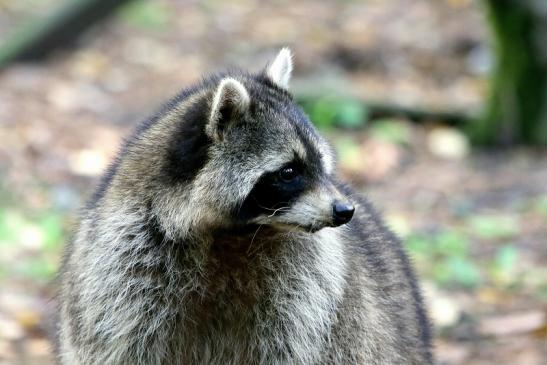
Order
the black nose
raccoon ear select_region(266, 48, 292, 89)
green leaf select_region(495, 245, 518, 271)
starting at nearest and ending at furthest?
the black nose → raccoon ear select_region(266, 48, 292, 89) → green leaf select_region(495, 245, 518, 271)

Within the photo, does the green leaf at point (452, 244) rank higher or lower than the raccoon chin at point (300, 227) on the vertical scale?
lower

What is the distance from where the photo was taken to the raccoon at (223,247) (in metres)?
3.84

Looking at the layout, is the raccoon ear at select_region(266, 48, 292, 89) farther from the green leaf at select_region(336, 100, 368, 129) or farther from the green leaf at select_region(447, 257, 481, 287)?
the green leaf at select_region(336, 100, 368, 129)

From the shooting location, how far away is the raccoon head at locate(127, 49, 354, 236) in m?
3.81

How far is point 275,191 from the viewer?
383cm

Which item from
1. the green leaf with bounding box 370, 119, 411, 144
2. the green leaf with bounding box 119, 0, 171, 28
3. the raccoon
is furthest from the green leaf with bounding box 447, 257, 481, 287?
the green leaf with bounding box 119, 0, 171, 28

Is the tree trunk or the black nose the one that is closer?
the black nose

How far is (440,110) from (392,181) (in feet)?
5.22

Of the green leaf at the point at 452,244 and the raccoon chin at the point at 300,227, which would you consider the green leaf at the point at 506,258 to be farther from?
the raccoon chin at the point at 300,227

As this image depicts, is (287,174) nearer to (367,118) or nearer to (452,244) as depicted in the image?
(452,244)

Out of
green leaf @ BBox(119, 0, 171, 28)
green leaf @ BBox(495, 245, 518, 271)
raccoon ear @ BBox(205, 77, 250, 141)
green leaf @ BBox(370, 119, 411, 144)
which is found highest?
green leaf @ BBox(119, 0, 171, 28)

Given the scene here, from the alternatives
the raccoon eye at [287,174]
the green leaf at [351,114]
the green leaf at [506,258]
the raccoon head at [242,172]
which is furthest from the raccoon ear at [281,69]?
the green leaf at [351,114]

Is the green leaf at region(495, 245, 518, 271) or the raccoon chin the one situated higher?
the raccoon chin

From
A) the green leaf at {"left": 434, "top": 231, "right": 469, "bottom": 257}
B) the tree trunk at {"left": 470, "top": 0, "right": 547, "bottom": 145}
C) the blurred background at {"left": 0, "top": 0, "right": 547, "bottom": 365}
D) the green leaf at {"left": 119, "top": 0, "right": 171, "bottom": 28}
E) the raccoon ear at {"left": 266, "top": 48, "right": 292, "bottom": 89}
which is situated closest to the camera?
the raccoon ear at {"left": 266, "top": 48, "right": 292, "bottom": 89}
